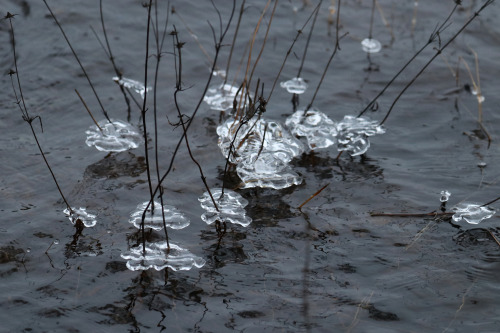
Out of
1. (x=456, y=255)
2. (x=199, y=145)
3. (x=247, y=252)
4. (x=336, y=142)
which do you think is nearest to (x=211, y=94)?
(x=199, y=145)

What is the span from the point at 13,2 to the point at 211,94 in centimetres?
250

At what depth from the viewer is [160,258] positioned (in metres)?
3.20

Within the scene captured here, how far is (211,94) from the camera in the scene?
4.98 m

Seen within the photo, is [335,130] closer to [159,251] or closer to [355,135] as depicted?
[355,135]

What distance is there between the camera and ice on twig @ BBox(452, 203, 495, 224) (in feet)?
11.8

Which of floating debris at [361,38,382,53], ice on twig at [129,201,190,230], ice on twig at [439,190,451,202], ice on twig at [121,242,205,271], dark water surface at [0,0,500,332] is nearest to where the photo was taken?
dark water surface at [0,0,500,332]

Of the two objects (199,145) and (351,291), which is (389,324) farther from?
(199,145)

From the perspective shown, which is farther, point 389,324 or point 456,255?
point 456,255

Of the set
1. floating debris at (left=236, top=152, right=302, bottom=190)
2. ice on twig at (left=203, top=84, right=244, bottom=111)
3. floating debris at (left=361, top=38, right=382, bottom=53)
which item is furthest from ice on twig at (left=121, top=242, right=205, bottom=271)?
floating debris at (left=361, top=38, right=382, bottom=53)

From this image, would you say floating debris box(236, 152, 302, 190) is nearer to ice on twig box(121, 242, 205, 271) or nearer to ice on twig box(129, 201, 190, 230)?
ice on twig box(129, 201, 190, 230)

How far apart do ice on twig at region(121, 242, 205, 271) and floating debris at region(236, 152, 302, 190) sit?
83 centimetres

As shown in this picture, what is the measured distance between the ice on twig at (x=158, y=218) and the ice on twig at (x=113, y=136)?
2.88 feet

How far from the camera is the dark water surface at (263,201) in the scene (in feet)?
9.69

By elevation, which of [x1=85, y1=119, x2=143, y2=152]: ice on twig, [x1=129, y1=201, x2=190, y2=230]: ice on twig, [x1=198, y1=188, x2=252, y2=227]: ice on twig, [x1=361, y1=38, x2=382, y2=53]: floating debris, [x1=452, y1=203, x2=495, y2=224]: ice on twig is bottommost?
[x1=85, y1=119, x2=143, y2=152]: ice on twig
